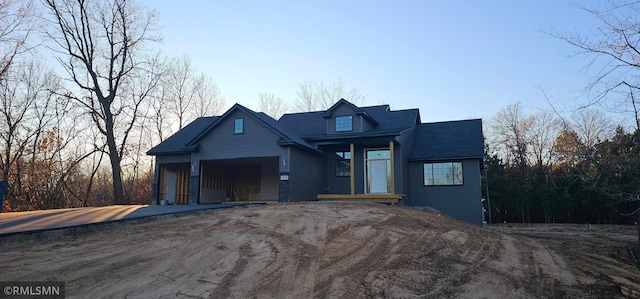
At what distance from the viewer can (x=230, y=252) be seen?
7473 mm

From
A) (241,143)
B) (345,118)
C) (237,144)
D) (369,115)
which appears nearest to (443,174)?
(369,115)

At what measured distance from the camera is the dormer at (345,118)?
1848 centimetres

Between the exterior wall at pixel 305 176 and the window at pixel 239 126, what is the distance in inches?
106

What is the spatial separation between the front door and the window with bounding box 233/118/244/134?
19.3 ft

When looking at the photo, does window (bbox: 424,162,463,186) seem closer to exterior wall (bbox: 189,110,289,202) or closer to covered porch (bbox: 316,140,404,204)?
covered porch (bbox: 316,140,404,204)

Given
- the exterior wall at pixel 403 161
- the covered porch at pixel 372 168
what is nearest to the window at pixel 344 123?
the covered porch at pixel 372 168

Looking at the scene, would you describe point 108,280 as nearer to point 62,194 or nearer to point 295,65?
point 295,65

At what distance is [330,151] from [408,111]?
5300mm

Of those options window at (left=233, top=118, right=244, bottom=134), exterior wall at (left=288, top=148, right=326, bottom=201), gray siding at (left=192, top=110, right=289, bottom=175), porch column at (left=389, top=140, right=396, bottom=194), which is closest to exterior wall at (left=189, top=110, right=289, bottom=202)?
gray siding at (left=192, top=110, right=289, bottom=175)

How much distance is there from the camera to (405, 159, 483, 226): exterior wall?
1736 cm

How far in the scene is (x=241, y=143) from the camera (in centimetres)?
1773

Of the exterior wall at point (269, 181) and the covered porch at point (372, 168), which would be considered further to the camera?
the exterior wall at point (269, 181)

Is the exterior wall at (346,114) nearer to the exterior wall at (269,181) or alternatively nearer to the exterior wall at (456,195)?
the exterior wall at (456,195)

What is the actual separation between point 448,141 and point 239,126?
10.0m
